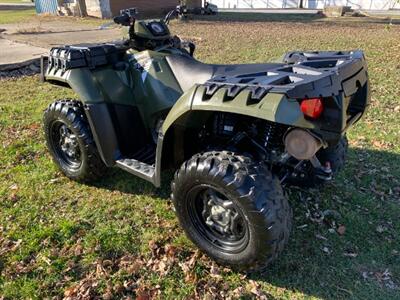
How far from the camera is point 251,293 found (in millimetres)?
2732

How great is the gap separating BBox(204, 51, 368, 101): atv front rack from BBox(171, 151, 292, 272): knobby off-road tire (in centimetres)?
45

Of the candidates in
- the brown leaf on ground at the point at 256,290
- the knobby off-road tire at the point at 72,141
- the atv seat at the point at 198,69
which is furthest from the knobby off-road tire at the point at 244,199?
the knobby off-road tire at the point at 72,141

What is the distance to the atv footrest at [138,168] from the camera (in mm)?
3237

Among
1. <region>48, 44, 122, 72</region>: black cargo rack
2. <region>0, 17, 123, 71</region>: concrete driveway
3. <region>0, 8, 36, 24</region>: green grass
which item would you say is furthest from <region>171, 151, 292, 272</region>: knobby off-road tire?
<region>0, 8, 36, 24</region>: green grass

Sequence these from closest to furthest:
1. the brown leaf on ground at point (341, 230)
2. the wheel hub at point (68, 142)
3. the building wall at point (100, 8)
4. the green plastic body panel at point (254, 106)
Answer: the green plastic body panel at point (254, 106)
the brown leaf on ground at point (341, 230)
the wheel hub at point (68, 142)
the building wall at point (100, 8)

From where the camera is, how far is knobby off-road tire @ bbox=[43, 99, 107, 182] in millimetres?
3637

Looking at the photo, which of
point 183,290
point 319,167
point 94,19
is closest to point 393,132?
point 319,167

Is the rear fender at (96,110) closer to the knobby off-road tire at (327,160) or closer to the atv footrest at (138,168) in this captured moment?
the atv footrest at (138,168)

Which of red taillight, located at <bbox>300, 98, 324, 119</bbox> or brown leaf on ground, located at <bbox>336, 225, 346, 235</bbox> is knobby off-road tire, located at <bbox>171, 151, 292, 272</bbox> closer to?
red taillight, located at <bbox>300, 98, 324, 119</bbox>

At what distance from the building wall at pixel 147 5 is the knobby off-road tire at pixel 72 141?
1926 cm

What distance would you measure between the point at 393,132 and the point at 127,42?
355 cm

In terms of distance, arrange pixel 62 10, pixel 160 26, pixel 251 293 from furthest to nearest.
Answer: pixel 62 10 → pixel 160 26 → pixel 251 293

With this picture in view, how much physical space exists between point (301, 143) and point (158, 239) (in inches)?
59.4

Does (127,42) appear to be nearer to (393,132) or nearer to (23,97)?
(393,132)
